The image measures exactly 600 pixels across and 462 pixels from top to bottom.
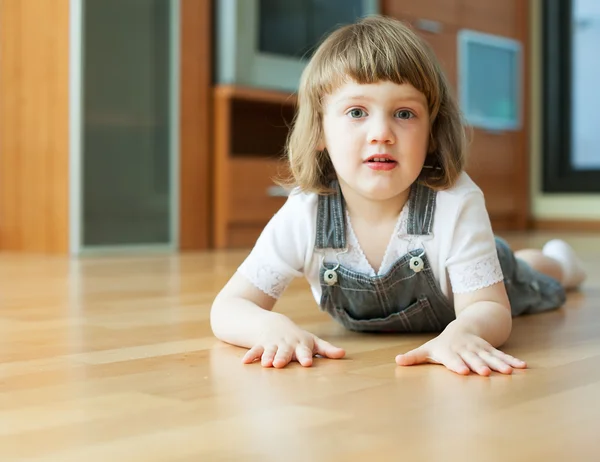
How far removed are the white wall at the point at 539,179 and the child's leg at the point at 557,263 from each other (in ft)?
9.61

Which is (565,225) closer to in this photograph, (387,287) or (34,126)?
(34,126)

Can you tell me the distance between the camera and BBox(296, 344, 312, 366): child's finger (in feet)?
3.04

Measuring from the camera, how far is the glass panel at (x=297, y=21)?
3113mm

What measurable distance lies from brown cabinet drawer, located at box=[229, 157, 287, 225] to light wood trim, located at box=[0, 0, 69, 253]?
58 centimetres

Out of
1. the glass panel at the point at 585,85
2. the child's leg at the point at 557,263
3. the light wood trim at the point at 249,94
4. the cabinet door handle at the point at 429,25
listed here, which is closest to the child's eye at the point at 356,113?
the child's leg at the point at 557,263

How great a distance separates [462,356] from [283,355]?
7.1 inches

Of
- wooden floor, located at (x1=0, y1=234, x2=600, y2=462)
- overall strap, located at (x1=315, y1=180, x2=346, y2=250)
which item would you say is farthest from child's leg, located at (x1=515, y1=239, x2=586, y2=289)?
overall strap, located at (x1=315, y1=180, x2=346, y2=250)

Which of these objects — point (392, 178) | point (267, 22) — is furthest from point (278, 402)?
point (267, 22)

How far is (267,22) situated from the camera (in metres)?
3.11

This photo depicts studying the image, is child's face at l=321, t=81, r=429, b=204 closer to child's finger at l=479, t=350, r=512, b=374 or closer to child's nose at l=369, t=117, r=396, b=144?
child's nose at l=369, t=117, r=396, b=144

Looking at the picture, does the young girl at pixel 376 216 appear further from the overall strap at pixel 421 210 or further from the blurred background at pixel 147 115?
the blurred background at pixel 147 115

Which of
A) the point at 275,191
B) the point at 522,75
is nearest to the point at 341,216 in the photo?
the point at 275,191

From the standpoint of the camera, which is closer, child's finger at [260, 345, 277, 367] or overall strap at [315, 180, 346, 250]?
child's finger at [260, 345, 277, 367]

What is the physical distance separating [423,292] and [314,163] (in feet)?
0.67
